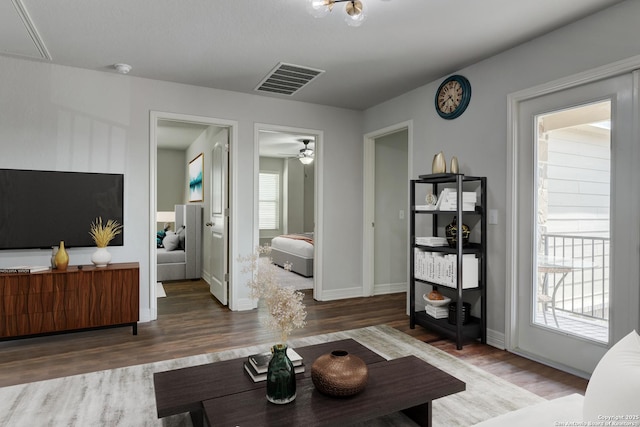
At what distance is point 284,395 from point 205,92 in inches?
140

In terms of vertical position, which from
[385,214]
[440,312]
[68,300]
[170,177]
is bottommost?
[440,312]

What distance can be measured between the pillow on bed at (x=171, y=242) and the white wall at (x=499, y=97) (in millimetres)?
4380

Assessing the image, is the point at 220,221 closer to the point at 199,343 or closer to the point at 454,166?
the point at 199,343

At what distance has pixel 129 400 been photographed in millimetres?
2367

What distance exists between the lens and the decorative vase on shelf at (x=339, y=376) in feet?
5.58

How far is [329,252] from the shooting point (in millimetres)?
5047

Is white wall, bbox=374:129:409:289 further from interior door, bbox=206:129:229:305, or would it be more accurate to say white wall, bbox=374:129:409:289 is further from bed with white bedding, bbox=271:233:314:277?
interior door, bbox=206:129:229:305

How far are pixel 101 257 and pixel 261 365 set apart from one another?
7.89 ft

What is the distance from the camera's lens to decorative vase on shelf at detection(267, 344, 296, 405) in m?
1.66

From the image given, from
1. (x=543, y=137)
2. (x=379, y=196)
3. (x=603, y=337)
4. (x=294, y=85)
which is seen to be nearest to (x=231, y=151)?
(x=294, y=85)

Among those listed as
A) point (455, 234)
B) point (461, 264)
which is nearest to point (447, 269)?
point (461, 264)

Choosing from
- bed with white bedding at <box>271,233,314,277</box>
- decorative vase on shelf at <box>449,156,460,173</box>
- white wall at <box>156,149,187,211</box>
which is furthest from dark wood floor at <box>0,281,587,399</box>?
white wall at <box>156,149,187,211</box>

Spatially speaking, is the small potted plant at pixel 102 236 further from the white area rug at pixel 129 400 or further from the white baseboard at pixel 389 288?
the white baseboard at pixel 389 288

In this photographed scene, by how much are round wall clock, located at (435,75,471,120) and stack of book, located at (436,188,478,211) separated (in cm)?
84
